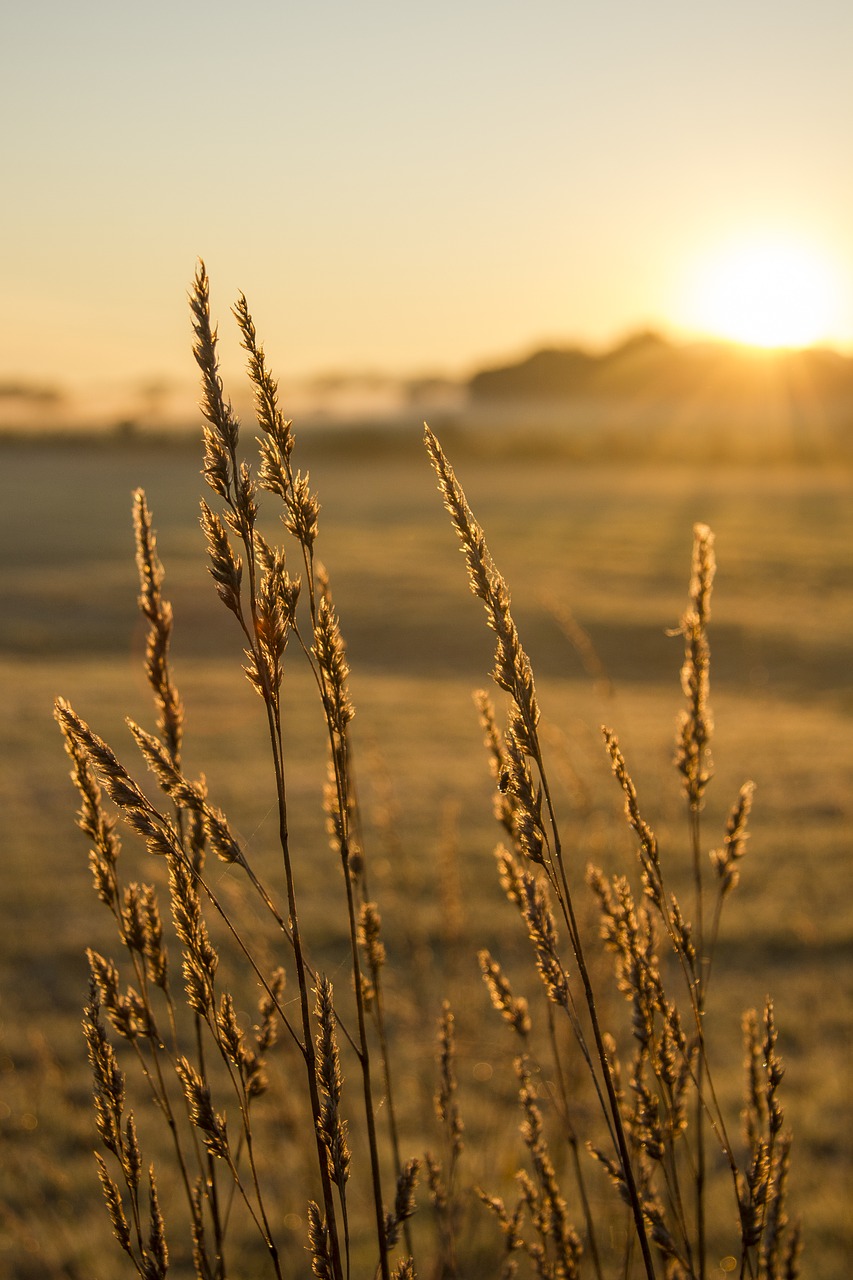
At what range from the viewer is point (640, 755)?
9539 millimetres

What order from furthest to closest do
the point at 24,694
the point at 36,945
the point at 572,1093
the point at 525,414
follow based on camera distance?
the point at 525,414 → the point at 24,694 → the point at 36,945 → the point at 572,1093

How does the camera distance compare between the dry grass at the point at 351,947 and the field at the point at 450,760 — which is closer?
the dry grass at the point at 351,947

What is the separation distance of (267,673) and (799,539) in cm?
2428

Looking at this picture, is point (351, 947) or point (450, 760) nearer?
point (351, 947)

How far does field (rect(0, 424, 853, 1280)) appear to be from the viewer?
12.0 feet

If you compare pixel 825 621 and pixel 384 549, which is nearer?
pixel 825 621

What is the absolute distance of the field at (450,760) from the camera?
144 inches

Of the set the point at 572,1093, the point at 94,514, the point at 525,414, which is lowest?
the point at 572,1093

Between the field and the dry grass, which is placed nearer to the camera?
the dry grass

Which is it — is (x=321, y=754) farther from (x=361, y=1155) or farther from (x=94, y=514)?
(x=94, y=514)

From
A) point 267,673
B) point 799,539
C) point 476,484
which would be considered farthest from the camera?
point 476,484

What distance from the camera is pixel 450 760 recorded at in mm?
9703

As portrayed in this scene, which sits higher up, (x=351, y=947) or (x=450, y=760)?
(x=351, y=947)

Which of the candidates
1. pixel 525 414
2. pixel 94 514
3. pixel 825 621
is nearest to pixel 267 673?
pixel 825 621
